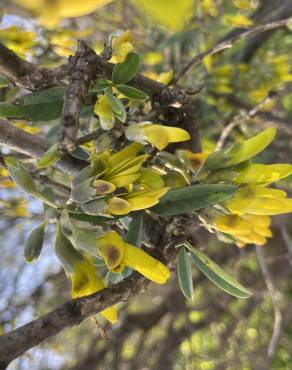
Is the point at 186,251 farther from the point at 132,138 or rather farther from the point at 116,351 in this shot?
the point at 116,351

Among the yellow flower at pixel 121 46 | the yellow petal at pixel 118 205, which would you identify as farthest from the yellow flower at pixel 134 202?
the yellow flower at pixel 121 46

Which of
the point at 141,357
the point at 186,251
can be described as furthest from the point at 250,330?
the point at 186,251

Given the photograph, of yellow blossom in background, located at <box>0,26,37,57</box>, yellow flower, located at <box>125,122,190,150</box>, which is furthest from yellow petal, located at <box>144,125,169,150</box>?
yellow blossom in background, located at <box>0,26,37,57</box>

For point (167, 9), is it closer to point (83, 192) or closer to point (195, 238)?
point (83, 192)

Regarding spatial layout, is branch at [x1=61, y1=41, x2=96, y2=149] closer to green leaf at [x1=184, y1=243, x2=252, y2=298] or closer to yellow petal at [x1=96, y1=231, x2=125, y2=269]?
yellow petal at [x1=96, y1=231, x2=125, y2=269]

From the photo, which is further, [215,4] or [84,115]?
[215,4]

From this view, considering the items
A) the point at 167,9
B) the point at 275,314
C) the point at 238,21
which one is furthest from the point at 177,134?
the point at 275,314
